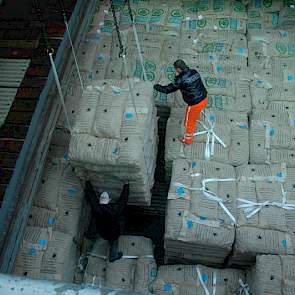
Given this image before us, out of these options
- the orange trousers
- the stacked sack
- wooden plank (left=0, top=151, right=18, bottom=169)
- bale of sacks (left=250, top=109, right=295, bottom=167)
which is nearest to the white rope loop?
the orange trousers

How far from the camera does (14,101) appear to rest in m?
5.79

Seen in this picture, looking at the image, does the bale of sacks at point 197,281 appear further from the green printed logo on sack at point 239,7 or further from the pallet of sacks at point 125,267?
the green printed logo on sack at point 239,7

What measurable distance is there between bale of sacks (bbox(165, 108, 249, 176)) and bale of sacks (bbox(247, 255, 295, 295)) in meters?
1.50

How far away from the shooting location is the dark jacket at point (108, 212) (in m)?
5.28

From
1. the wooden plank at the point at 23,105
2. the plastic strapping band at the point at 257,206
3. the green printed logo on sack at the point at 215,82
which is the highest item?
the green printed logo on sack at the point at 215,82

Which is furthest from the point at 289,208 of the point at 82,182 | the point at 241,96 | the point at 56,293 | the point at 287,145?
the point at 56,293

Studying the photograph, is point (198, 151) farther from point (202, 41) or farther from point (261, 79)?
point (202, 41)

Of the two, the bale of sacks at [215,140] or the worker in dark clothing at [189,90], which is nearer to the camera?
the worker in dark clothing at [189,90]

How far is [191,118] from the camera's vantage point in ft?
19.1

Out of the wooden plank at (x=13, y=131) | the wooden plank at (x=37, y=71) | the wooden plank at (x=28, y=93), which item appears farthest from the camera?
the wooden plank at (x=37, y=71)

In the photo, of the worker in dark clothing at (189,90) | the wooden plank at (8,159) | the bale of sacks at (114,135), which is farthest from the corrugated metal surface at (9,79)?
the worker in dark clothing at (189,90)

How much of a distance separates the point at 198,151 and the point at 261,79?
72.4 inches

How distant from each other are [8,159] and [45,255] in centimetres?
136

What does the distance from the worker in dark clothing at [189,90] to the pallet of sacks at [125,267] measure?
68.4 inches
